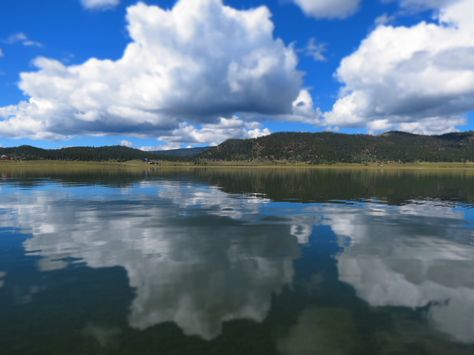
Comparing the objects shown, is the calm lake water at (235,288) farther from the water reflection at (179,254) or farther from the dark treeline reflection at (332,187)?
the dark treeline reflection at (332,187)

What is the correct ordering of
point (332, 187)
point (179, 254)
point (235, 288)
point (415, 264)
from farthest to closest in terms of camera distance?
1. point (332, 187)
2. point (179, 254)
3. point (415, 264)
4. point (235, 288)

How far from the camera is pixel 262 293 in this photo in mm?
17984

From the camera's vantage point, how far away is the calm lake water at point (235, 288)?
13.4 m

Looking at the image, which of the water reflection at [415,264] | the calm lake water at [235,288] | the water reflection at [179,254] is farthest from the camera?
the water reflection at [415,264]

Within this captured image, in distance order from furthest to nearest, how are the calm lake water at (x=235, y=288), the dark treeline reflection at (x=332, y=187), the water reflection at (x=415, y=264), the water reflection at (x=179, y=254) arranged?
the dark treeline reflection at (x=332, y=187), the water reflection at (x=415, y=264), the water reflection at (x=179, y=254), the calm lake water at (x=235, y=288)

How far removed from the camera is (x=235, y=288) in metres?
18.7

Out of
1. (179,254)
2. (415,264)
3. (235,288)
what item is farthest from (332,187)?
(235,288)

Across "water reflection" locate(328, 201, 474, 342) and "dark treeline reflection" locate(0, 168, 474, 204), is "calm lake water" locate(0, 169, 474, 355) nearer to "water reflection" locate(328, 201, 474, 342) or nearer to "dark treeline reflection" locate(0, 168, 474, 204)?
"water reflection" locate(328, 201, 474, 342)

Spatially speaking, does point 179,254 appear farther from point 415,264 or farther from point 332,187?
point 332,187

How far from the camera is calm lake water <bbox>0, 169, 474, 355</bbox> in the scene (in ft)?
44.1

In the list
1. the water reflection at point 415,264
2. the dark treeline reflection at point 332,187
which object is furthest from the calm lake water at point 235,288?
the dark treeline reflection at point 332,187

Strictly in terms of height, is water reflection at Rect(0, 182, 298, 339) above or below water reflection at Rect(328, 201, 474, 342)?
above

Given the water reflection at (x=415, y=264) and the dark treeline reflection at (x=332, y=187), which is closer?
the water reflection at (x=415, y=264)

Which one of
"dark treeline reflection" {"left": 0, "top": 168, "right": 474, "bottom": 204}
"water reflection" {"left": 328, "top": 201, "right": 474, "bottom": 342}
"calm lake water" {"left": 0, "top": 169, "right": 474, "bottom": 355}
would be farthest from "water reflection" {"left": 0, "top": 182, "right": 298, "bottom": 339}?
"dark treeline reflection" {"left": 0, "top": 168, "right": 474, "bottom": 204}
